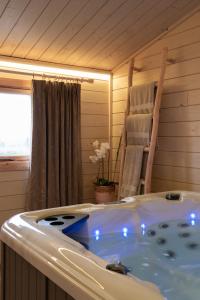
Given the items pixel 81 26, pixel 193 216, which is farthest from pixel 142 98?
pixel 193 216

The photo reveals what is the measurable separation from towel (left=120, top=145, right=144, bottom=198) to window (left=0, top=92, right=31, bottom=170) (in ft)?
3.01

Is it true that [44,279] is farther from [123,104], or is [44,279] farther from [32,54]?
[123,104]

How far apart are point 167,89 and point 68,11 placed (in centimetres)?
108

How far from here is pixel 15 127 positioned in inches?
122

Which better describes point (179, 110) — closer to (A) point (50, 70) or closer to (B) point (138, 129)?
(B) point (138, 129)

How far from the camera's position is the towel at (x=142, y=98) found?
9.41 ft

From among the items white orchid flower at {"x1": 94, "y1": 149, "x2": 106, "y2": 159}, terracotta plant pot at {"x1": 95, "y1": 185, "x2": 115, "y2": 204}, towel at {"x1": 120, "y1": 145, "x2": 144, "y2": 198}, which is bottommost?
terracotta plant pot at {"x1": 95, "y1": 185, "x2": 115, "y2": 204}

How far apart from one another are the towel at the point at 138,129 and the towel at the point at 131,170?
0.06 m

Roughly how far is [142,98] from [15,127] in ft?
3.89

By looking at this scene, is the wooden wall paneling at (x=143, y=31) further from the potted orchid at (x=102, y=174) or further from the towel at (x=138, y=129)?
the potted orchid at (x=102, y=174)

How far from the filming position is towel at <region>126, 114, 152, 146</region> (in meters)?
2.85

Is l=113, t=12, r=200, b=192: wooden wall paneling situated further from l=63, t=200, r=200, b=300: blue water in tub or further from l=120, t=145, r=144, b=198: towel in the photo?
l=63, t=200, r=200, b=300: blue water in tub

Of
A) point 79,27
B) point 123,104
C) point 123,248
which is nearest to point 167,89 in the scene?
point 123,104

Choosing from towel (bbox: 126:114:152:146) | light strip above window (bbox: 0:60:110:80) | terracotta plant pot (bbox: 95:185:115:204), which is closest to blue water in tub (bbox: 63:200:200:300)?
towel (bbox: 126:114:152:146)
